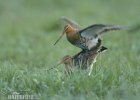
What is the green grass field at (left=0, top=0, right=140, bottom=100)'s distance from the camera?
746cm

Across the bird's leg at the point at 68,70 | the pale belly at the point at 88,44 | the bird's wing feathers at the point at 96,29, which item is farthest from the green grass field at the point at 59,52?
the bird's wing feathers at the point at 96,29

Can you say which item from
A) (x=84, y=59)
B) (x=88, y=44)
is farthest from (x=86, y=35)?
(x=84, y=59)

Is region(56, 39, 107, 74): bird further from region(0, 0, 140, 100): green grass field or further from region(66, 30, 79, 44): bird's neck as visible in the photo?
region(66, 30, 79, 44): bird's neck

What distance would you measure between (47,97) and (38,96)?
150 mm

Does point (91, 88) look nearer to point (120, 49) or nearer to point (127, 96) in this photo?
point (127, 96)

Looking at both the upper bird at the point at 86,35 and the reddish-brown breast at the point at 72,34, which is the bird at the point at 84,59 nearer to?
the upper bird at the point at 86,35

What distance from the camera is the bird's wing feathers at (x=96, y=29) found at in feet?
26.4

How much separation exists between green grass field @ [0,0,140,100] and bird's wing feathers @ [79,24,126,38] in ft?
1.48

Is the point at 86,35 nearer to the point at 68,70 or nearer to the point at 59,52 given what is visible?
the point at 68,70

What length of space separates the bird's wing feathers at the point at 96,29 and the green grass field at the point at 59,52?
1.48ft

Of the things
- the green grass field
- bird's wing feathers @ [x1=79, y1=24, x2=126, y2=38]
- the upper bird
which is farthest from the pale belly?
the green grass field

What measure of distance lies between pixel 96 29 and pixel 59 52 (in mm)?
3619

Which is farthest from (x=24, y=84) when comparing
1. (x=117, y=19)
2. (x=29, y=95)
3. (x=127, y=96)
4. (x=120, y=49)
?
(x=117, y=19)

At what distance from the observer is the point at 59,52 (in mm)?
11711
